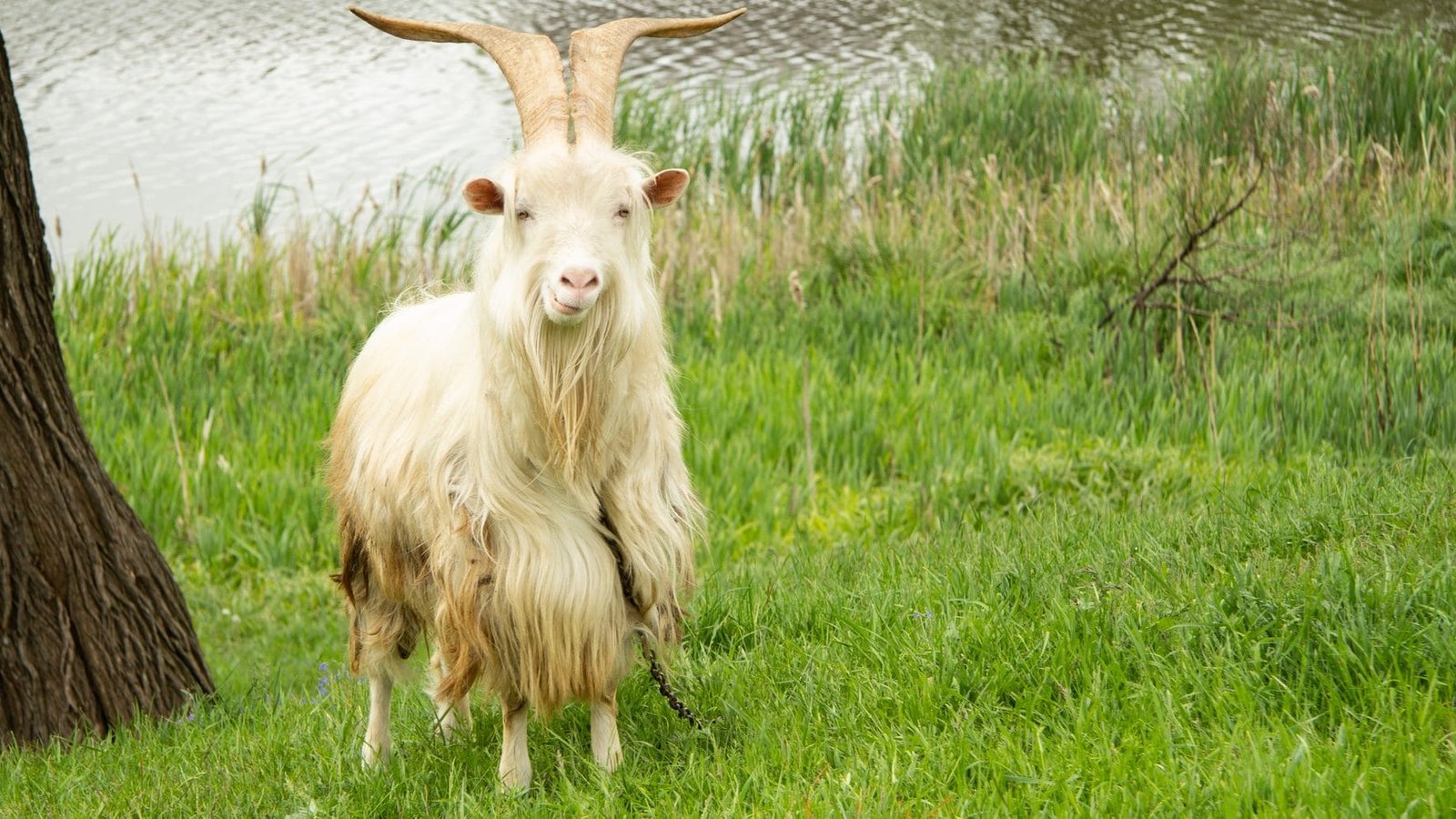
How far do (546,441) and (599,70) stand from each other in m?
0.91

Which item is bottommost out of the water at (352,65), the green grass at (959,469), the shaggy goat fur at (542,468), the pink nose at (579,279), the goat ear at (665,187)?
the water at (352,65)

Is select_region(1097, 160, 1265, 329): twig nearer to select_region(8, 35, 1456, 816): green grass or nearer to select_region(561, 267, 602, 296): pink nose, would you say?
select_region(8, 35, 1456, 816): green grass

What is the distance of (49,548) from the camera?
4.30m

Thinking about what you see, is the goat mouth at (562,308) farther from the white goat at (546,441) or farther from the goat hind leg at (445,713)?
the goat hind leg at (445,713)

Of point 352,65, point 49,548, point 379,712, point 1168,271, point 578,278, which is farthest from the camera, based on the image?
point 352,65

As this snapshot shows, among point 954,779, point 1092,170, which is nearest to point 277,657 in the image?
point 954,779

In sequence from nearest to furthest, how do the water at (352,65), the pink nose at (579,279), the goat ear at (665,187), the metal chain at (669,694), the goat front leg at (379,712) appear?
the pink nose at (579,279)
the goat ear at (665,187)
the metal chain at (669,694)
the goat front leg at (379,712)
the water at (352,65)

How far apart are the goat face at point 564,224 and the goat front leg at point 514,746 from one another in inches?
37.6

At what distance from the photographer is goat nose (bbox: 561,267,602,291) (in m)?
2.90

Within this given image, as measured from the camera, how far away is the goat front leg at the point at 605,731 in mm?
3381

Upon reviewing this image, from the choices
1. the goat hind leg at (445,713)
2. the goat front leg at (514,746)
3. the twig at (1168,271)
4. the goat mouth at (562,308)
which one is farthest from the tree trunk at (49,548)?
the twig at (1168,271)

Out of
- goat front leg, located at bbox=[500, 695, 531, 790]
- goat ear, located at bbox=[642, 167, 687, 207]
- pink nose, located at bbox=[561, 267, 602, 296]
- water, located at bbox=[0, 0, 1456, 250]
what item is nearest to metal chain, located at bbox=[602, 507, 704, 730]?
goat front leg, located at bbox=[500, 695, 531, 790]

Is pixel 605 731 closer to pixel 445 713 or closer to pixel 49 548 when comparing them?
pixel 445 713

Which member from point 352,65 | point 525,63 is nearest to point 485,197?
point 525,63
